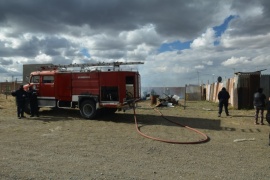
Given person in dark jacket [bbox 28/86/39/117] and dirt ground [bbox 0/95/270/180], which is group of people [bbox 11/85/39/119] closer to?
person in dark jacket [bbox 28/86/39/117]

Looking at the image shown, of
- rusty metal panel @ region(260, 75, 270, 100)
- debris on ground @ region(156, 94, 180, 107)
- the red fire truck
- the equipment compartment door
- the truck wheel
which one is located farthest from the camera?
debris on ground @ region(156, 94, 180, 107)

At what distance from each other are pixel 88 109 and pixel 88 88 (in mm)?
1038

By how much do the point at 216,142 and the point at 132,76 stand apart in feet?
21.1

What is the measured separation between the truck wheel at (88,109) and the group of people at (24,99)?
2.79 m

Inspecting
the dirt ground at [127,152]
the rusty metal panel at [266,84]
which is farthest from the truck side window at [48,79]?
the rusty metal panel at [266,84]

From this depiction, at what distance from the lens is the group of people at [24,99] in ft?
51.9

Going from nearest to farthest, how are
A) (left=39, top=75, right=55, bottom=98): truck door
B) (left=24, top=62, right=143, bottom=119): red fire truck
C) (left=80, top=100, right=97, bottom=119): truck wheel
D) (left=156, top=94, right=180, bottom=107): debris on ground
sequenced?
(left=24, top=62, right=143, bottom=119): red fire truck < (left=80, top=100, right=97, bottom=119): truck wheel < (left=39, top=75, right=55, bottom=98): truck door < (left=156, top=94, right=180, bottom=107): debris on ground

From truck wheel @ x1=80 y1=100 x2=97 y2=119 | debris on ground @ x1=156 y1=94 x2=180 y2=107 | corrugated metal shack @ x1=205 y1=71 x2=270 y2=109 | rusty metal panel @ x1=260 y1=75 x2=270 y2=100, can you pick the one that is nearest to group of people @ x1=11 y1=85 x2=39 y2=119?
truck wheel @ x1=80 y1=100 x2=97 y2=119

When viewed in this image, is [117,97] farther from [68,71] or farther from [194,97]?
[194,97]

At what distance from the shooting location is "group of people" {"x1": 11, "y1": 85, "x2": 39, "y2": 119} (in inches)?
623

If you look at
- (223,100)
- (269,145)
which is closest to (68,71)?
(223,100)

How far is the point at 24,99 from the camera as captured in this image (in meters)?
16.0

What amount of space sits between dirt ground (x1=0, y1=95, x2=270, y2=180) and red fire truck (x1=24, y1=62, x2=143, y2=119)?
142 cm

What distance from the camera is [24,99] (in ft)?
52.4
